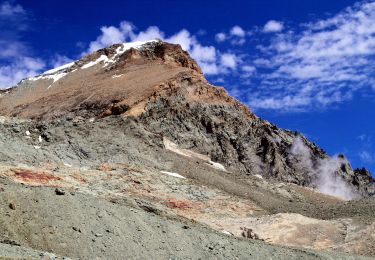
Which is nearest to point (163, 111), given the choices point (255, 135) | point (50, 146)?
point (255, 135)

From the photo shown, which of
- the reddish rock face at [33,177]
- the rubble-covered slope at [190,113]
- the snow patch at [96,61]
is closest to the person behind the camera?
the reddish rock face at [33,177]

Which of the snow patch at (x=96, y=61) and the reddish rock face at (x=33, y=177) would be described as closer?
the reddish rock face at (x=33, y=177)

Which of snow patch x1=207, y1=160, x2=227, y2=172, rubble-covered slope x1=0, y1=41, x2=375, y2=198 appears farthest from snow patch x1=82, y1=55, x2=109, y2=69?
snow patch x1=207, y1=160, x2=227, y2=172

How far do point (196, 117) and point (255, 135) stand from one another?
31.0 ft

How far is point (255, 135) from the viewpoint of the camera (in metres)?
82.9

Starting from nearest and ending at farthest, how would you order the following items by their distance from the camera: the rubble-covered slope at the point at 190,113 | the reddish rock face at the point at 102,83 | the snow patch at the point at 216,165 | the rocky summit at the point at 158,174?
the rocky summit at the point at 158,174 < the snow patch at the point at 216,165 < the rubble-covered slope at the point at 190,113 < the reddish rock face at the point at 102,83

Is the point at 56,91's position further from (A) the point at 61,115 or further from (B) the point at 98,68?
(A) the point at 61,115

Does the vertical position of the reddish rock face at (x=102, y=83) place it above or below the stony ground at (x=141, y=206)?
above

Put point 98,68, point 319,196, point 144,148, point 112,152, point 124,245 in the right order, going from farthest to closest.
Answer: point 98,68
point 319,196
point 144,148
point 112,152
point 124,245

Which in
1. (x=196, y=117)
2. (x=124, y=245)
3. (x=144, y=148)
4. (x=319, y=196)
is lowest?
(x=124, y=245)

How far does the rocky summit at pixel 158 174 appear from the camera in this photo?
89.4 feet

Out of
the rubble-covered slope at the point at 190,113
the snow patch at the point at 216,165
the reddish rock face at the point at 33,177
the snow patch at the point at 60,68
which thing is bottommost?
the reddish rock face at the point at 33,177

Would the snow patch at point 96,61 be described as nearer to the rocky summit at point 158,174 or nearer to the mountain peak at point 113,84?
the mountain peak at point 113,84

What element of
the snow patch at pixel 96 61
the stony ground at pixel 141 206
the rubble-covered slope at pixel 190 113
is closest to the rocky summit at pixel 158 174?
the stony ground at pixel 141 206
